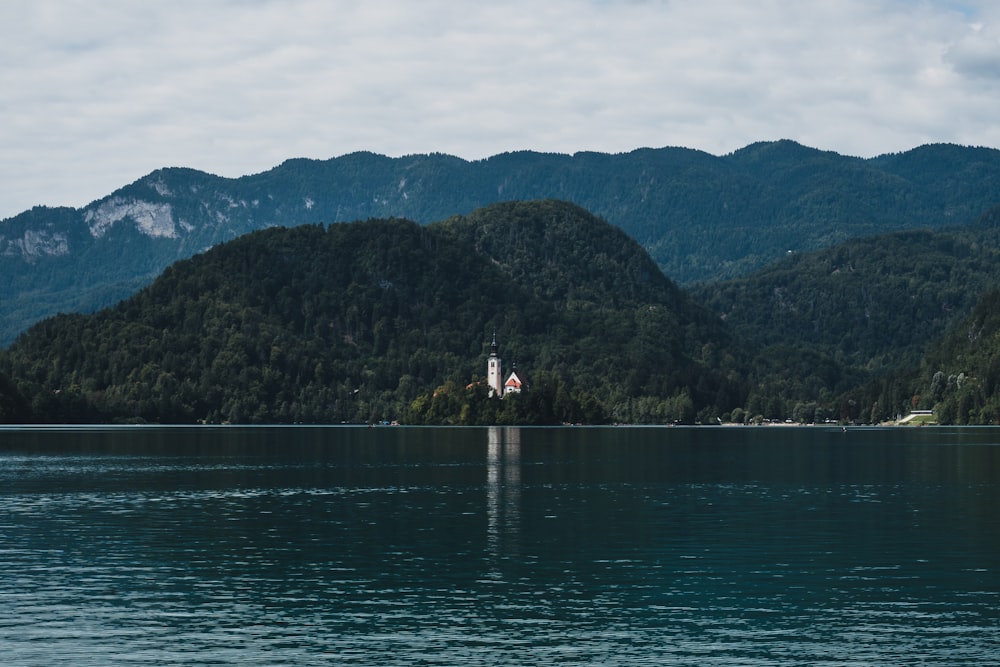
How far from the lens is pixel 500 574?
210 ft

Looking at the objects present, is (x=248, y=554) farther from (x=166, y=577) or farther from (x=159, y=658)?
(x=159, y=658)

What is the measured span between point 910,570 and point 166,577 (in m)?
35.5

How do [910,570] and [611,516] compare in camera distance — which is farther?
[611,516]

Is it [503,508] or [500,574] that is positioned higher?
[503,508]

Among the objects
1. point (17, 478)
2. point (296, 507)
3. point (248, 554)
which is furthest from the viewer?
point (17, 478)

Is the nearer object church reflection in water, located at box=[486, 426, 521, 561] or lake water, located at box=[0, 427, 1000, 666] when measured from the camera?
lake water, located at box=[0, 427, 1000, 666]

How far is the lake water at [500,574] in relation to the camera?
48.2 metres

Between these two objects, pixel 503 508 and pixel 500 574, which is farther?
pixel 503 508

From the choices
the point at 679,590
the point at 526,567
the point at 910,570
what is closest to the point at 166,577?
the point at 526,567

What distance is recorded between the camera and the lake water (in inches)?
1897

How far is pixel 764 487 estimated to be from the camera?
120 m

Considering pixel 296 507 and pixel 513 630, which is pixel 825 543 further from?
pixel 296 507

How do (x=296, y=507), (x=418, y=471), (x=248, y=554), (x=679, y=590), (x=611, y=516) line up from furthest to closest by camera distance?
1. (x=418, y=471)
2. (x=296, y=507)
3. (x=611, y=516)
4. (x=248, y=554)
5. (x=679, y=590)

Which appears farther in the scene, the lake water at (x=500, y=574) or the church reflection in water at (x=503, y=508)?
the church reflection in water at (x=503, y=508)
